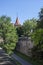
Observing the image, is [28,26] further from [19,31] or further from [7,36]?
[7,36]

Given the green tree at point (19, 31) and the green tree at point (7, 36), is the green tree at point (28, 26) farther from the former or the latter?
the green tree at point (7, 36)

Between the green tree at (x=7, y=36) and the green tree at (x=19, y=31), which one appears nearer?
the green tree at (x=7, y=36)

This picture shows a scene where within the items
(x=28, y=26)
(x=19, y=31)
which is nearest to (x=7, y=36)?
(x=19, y=31)

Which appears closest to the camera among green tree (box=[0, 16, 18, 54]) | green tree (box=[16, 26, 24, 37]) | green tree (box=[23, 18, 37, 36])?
green tree (box=[0, 16, 18, 54])

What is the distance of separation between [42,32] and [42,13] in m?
16.3

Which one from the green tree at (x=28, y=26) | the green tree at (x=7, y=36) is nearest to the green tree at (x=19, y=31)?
the green tree at (x=28, y=26)

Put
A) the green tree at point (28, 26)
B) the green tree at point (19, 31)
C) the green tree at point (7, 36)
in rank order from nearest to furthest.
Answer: the green tree at point (7, 36) → the green tree at point (19, 31) → the green tree at point (28, 26)

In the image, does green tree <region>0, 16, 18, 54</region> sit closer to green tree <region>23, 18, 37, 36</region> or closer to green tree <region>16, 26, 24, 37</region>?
green tree <region>16, 26, 24, 37</region>

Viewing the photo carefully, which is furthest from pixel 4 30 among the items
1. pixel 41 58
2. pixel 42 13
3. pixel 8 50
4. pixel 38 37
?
pixel 38 37

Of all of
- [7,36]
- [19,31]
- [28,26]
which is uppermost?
[28,26]

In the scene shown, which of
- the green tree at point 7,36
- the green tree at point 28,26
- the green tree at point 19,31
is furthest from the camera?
the green tree at point 28,26

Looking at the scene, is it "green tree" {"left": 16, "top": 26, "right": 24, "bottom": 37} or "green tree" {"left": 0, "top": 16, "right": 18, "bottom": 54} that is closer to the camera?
"green tree" {"left": 0, "top": 16, "right": 18, "bottom": 54}

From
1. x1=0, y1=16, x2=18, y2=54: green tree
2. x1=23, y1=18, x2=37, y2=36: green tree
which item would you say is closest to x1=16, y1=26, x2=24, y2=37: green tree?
x1=23, y1=18, x2=37, y2=36: green tree

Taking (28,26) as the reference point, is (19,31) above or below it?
below
